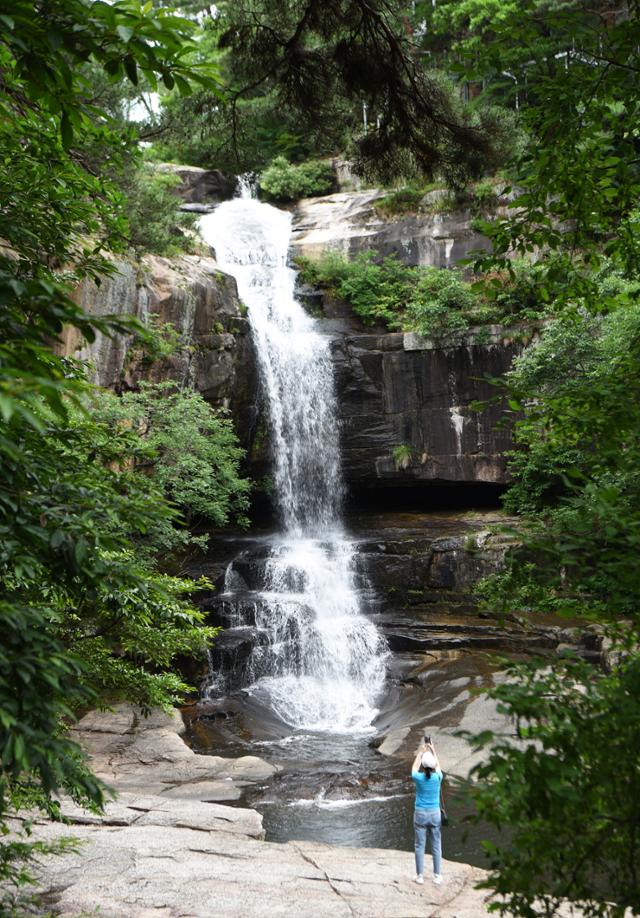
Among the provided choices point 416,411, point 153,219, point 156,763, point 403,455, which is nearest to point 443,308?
point 416,411

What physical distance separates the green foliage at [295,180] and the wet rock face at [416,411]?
10.1 metres

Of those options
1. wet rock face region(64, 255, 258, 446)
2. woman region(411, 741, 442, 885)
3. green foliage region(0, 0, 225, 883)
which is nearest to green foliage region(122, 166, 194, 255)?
wet rock face region(64, 255, 258, 446)

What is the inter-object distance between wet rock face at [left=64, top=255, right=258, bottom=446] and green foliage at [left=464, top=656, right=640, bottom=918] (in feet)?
43.2

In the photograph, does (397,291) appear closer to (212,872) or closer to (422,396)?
(422,396)

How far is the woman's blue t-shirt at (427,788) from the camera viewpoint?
7.09 m

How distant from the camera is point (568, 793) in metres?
2.38

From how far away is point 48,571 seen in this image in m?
3.41

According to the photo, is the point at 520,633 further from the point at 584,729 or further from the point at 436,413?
the point at 584,729

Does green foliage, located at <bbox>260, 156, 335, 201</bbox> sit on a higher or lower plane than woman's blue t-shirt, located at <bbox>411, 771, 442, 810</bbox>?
higher

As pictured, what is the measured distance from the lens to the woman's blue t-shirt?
23.3 ft

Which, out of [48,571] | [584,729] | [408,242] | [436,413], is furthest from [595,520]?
[408,242]

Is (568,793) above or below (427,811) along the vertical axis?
above

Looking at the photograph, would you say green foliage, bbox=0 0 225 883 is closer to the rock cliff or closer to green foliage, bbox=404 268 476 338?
the rock cliff

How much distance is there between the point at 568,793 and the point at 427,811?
528 centimetres
